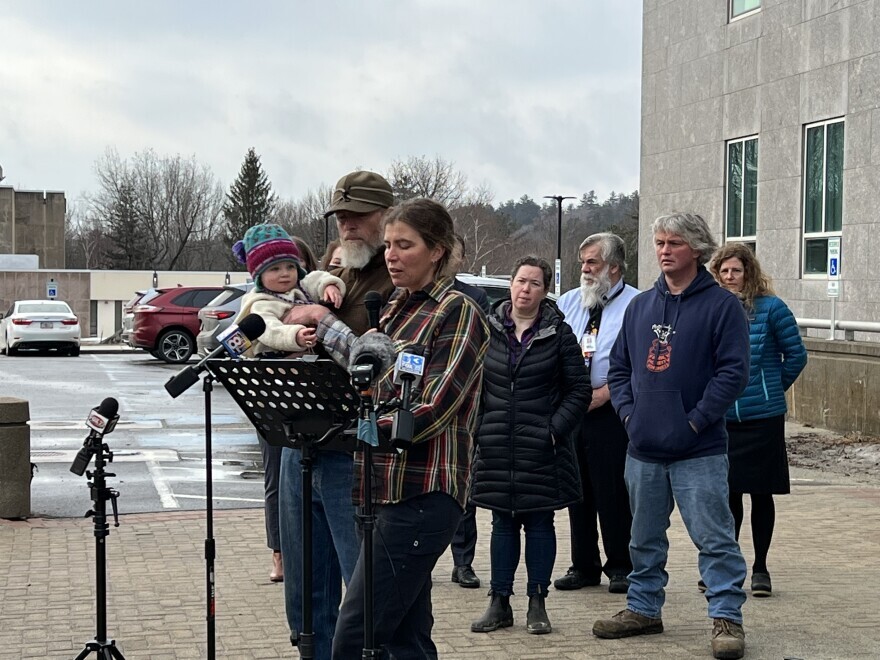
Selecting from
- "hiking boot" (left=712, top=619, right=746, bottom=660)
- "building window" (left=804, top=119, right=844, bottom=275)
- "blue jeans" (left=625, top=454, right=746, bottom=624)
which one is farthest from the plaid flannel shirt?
"building window" (left=804, top=119, right=844, bottom=275)

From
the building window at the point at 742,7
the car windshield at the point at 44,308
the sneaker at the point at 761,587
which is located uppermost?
the building window at the point at 742,7

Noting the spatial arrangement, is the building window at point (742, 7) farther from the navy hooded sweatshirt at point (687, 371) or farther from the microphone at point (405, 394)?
the microphone at point (405, 394)

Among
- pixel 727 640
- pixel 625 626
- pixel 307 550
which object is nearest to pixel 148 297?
pixel 625 626

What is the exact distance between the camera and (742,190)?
23141 mm

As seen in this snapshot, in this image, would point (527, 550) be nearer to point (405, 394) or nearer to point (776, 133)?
point (405, 394)

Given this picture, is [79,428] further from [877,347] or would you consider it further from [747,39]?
[747,39]

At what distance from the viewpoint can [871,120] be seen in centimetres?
1917

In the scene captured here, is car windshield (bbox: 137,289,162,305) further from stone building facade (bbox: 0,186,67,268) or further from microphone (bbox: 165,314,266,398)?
stone building facade (bbox: 0,186,67,268)

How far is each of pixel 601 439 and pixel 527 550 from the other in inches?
46.1

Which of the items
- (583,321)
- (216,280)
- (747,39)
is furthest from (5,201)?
(583,321)

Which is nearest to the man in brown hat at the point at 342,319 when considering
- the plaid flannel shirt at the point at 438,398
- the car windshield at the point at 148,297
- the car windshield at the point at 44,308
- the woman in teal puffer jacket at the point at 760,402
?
the plaid flannel shirt at the point at 438,398

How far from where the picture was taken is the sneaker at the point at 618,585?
7.45 metres

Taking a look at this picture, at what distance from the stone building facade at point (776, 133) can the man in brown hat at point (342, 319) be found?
14940 mm

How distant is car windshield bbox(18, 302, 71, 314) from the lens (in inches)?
1291
